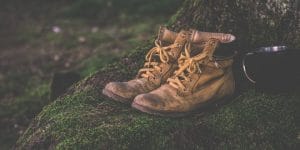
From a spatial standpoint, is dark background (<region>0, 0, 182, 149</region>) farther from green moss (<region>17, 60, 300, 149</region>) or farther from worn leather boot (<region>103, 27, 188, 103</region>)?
green moss (<region>17, 60, 300, 149</region>)

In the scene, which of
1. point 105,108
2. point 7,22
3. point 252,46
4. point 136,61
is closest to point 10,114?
point 136,61

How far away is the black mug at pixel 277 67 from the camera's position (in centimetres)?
382

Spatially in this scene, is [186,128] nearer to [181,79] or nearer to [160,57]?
[181,79]

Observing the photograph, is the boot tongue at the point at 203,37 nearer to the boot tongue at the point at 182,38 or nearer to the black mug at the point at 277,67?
the boot tongue at the point at 182,38

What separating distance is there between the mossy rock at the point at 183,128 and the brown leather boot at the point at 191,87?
0.08m

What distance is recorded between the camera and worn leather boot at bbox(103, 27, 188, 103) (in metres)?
3.99

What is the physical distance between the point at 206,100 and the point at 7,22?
9.54 metres

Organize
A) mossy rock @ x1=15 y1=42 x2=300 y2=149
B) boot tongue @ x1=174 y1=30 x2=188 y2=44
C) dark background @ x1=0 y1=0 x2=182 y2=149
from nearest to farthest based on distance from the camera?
mossy rock @ x1=15 y1=42 x2=300 y2=149 < boot tongue @ x1=174 y1=30 x2=188 y2=44 < dark background @ x1=0 y1=0 x2=182 y2=149

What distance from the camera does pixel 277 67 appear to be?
12.6 feet

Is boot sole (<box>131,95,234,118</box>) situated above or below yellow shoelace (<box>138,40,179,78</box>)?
below

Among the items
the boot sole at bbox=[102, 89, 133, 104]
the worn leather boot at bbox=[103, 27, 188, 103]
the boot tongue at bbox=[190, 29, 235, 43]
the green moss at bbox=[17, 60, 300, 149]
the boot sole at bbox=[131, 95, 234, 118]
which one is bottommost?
the green moss at bbox=[17, 60, 300, 149]

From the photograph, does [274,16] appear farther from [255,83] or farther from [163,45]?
[163,45]

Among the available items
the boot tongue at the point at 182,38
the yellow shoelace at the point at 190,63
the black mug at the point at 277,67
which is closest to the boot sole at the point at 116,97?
the yellow shoelace at the point at 190,63

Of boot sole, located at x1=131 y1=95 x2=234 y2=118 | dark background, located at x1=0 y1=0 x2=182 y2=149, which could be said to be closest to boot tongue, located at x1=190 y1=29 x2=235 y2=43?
boot sole, located at x1=131 y1=95 x2=234 y2=118
